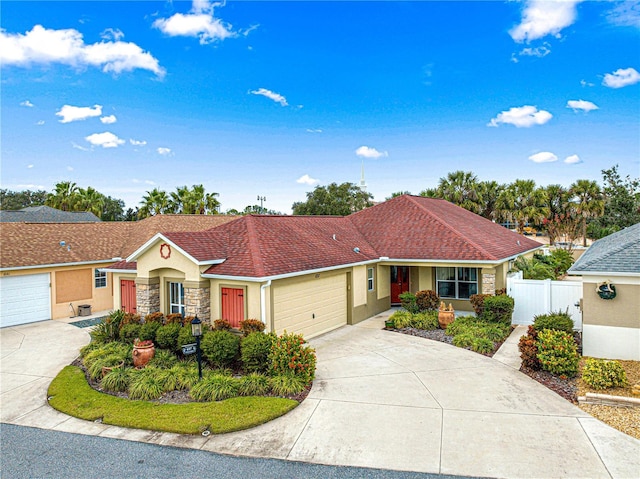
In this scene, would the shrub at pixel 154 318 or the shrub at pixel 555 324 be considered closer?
the shrub at pixel 555 324

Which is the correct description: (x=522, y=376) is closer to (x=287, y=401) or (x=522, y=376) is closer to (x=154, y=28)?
(x=287, y=401)

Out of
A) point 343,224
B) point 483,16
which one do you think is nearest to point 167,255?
point 343,224

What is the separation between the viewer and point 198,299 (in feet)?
40.6

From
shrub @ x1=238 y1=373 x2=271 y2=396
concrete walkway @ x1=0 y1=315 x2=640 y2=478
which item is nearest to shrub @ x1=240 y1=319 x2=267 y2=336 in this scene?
concrete walkway @ x1=0 y1=315 x2=640 y2=478

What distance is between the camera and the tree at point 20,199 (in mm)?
74188

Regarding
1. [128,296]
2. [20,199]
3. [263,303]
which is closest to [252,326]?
[263,303]

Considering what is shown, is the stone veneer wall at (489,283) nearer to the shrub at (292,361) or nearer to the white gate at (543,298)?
the white gate at (543,298)

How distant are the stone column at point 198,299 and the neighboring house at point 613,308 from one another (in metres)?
10.8

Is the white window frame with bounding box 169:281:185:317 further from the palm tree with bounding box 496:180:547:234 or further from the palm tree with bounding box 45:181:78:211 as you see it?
the palm tree with bounding box 45:181:78:211

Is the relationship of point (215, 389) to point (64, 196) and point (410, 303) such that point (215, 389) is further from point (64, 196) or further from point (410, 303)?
point (64, 196)

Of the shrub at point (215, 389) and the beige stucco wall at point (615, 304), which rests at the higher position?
the beige stucco wall at point (615, 304)

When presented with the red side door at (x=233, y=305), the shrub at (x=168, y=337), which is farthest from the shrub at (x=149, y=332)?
the red side door at (x=233, y=305)

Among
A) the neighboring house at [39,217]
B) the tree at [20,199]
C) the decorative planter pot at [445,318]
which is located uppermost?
the tree at [20,199]

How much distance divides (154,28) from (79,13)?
3.18 m
